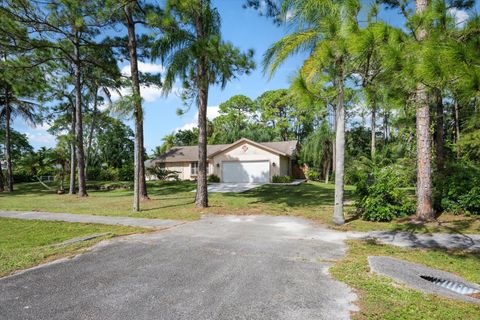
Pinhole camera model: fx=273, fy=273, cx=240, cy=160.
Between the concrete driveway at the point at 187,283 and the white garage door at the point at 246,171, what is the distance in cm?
1759

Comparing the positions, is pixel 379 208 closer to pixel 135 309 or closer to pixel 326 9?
pixel 326 9

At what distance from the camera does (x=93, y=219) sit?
9070 mm

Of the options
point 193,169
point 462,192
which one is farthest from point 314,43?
point 193,169

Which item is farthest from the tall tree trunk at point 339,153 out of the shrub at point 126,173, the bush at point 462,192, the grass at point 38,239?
the shrub at point 126,173

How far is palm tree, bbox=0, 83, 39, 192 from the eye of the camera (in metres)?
22.7

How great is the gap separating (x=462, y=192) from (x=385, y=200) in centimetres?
236

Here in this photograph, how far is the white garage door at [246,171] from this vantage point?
24.0 metres

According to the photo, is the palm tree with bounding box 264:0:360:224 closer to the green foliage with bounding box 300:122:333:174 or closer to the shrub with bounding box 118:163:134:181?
the green foliage with bounding box 300:122:333:174

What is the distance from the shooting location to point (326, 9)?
20.7 ft

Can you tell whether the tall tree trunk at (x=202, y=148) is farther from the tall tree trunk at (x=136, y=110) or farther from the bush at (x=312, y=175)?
the bush at (x=312, y=175)

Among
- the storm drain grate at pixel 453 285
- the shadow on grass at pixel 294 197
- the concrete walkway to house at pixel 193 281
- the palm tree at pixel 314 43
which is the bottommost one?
the storm drain grate at pixel 453 285

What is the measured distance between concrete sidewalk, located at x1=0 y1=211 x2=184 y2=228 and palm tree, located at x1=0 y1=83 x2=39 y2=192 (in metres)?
15.7

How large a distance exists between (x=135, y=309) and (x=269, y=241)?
369cm

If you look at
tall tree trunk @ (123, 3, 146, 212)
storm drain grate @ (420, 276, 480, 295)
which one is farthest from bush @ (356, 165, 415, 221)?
tall tree trunk @ (123, 3, 146, 212)
